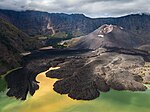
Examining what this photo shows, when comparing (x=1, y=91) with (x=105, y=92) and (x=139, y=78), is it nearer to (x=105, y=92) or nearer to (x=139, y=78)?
(x=105, y=92)

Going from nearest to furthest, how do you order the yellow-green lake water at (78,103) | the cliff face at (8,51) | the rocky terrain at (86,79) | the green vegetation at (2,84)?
the yellow-green lake water at (78,103)
the rocky terrain at (86,79)
the green vegetation at (2,84)
the cliff face at (8,51)

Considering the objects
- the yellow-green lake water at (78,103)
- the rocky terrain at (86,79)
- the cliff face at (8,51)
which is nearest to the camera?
the yellow-green lake water at (78,103)

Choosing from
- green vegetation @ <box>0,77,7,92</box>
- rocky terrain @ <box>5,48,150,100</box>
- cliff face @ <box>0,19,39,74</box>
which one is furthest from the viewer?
cliff face @ <box>0,19,39,74</box>

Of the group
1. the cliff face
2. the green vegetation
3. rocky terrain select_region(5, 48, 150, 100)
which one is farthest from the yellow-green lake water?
the cliff face

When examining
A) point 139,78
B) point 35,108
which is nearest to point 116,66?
point 139,78

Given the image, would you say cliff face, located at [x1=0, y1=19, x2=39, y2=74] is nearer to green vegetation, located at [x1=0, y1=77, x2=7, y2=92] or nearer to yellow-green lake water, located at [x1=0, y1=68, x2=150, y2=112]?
green vegetation, located at [x1=0, y1=77, x2=7, y2=92]

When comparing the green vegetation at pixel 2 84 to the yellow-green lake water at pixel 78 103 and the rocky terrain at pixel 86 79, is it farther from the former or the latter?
the yellow-green lake water at pixel 78 103

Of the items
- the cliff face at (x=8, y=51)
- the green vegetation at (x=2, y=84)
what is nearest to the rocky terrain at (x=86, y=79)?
the green vegetation at (x=2, y=84)

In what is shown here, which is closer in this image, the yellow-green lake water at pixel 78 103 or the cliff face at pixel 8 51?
the yellow-green lake water at pixel 78 103

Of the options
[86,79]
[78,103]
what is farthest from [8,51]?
[78,103]
